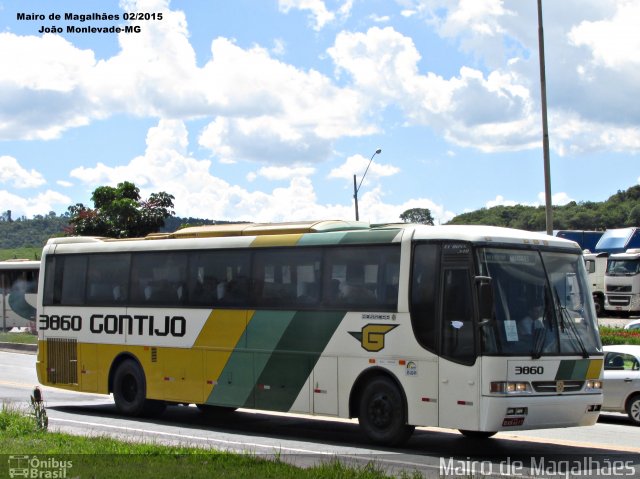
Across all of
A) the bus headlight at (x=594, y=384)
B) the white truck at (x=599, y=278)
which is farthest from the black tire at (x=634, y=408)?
the white truck at (x=599, y=278)

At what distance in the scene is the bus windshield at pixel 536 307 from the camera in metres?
13.4

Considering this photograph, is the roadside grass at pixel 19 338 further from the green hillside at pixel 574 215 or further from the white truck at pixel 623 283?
the green hillside at pixel 574 215

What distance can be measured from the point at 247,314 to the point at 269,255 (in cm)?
103

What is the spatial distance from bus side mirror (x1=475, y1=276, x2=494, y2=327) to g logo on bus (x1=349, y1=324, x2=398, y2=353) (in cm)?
151

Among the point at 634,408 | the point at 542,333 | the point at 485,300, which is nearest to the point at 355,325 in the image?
the point at 485,300

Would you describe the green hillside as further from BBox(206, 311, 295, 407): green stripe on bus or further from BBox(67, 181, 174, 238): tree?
BBox(206, 311, 295, 407): green stripe on bus

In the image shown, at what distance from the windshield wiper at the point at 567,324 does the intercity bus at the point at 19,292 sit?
36634 mm

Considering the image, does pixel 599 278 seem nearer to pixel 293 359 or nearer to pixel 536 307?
pixel 293 359

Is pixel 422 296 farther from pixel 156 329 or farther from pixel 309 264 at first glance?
pixel 156 329

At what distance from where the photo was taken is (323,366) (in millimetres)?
15250

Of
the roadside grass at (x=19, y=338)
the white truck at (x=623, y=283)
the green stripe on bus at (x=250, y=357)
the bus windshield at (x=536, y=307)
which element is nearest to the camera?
the bus windshield at (x=536, y=307)

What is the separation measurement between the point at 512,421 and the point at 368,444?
250cm

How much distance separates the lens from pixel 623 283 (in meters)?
46.6

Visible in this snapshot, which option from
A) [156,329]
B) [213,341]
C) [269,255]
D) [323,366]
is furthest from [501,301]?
[156,329]
